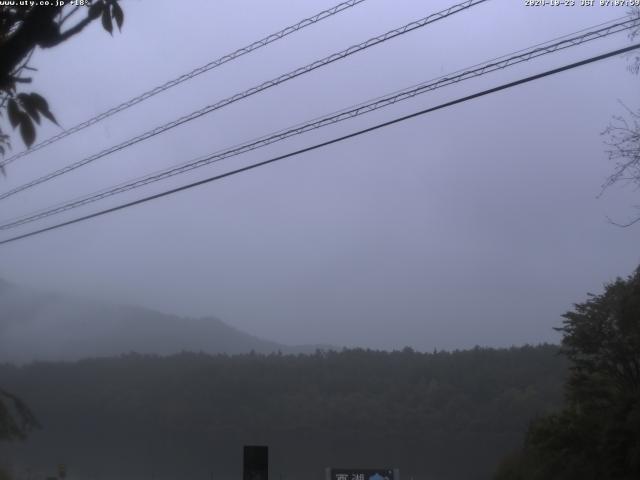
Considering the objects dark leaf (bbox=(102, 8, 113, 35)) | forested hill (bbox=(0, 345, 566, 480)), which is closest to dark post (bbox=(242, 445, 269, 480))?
dark leaf (bbox=(102, 8, 113, 35))

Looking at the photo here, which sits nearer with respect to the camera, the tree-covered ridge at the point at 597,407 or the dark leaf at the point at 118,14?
the dark leaf at the point at 118,14

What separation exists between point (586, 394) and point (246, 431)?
41521 millimetres

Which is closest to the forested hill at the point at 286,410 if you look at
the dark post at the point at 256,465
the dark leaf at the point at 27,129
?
the dark post at the point at 256,465

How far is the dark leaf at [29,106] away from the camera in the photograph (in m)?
3.69

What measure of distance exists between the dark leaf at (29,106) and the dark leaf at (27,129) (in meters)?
0.03

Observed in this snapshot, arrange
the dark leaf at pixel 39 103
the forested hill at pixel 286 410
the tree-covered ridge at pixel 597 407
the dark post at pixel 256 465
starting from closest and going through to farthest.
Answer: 1. the dark leaf at pixel 39 103
2. the dark post at pixel 256 465
3. the tree-covered ridge at pixel 597 407
4. the forested hill at pixel 286 410

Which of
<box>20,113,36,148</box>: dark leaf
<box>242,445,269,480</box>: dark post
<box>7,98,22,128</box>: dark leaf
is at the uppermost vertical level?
<box>7,98,22,128</box>: dark leaf

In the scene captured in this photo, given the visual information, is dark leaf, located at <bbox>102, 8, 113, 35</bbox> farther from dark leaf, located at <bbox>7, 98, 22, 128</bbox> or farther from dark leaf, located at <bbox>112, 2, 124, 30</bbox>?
dark leaf, located at <bbox>7, 98, 22, 128</bbox>

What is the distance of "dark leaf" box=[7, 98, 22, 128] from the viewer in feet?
12.1

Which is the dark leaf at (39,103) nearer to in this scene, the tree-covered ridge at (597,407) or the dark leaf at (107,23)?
→ the dark leaf at (107,23)

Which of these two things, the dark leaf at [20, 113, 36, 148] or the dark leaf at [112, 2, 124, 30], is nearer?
the dark leaf at [20, 113, 36, 148]

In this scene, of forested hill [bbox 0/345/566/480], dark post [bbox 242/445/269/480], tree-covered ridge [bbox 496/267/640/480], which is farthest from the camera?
forested hill [bbox 0/345/566/480]

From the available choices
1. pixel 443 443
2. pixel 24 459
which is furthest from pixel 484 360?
pixel 24 459

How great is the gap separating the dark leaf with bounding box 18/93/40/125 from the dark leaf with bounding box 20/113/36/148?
1.2 inches
